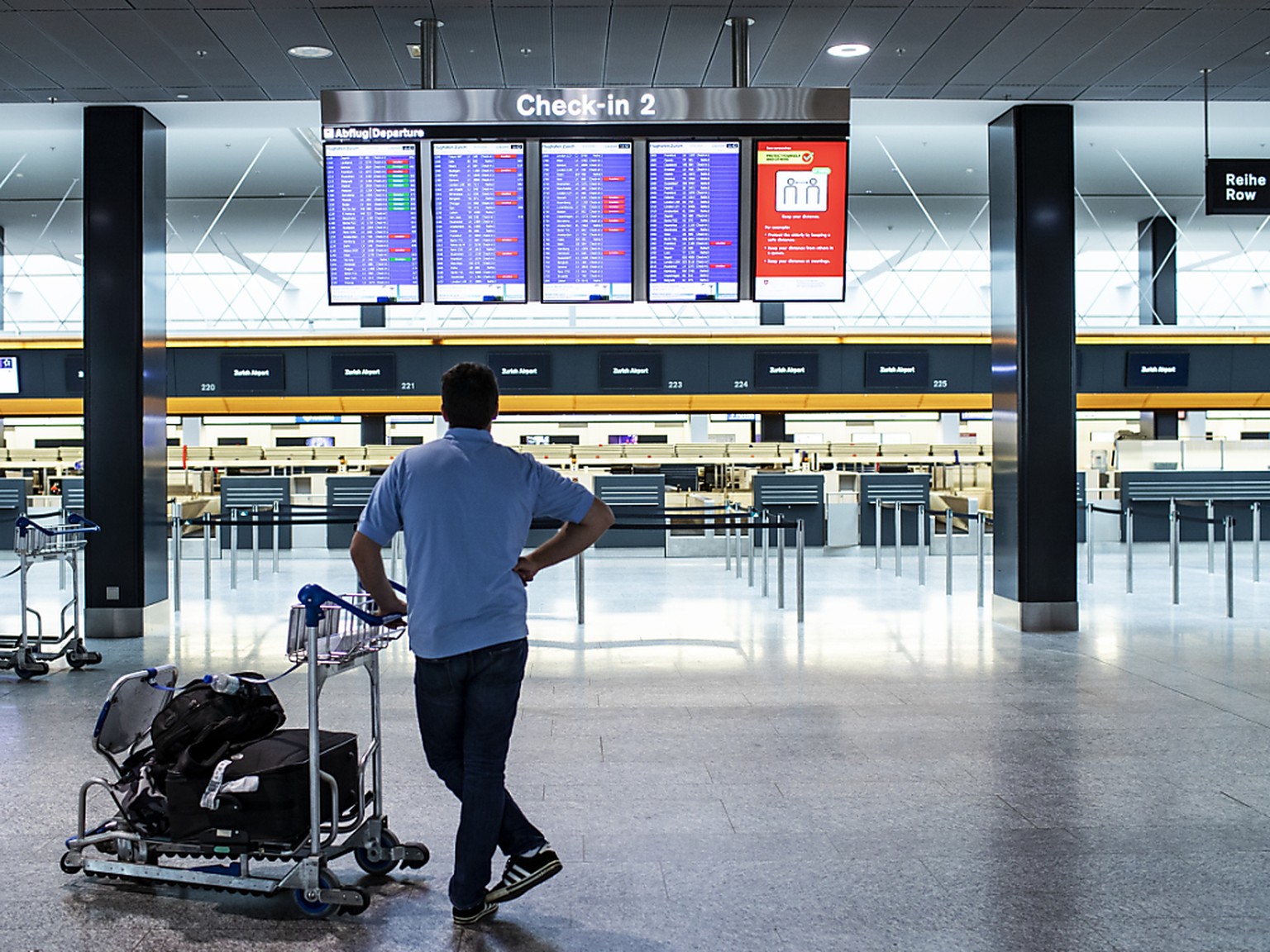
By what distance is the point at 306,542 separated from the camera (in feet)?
44.8

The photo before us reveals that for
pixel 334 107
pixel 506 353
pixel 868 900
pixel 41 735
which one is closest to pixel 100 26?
pixel 334 107

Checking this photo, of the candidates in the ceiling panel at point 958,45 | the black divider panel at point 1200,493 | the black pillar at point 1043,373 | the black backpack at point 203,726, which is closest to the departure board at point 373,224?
the ceiling panel at point 958,45

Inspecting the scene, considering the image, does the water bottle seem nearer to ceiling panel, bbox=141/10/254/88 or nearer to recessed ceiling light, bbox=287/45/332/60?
ceiling panel, bbox=141/10/254/88

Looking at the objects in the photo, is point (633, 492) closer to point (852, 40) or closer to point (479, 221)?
point (479, 221)

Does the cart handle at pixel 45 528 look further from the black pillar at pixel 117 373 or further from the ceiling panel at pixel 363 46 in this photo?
the ceiling panel at pixel 363 46

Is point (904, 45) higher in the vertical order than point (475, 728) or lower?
higher

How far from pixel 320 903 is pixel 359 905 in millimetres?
94

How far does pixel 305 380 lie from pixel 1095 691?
13354 millimetres

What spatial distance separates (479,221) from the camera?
18.4 ft

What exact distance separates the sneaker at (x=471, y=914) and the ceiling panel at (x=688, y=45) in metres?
4.21

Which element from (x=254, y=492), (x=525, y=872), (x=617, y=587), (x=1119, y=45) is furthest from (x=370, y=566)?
(x=254, y=492)

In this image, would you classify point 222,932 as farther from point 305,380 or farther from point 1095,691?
point 305,380

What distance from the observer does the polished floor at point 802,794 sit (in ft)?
8.66

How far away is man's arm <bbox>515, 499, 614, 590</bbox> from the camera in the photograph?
2732mm
